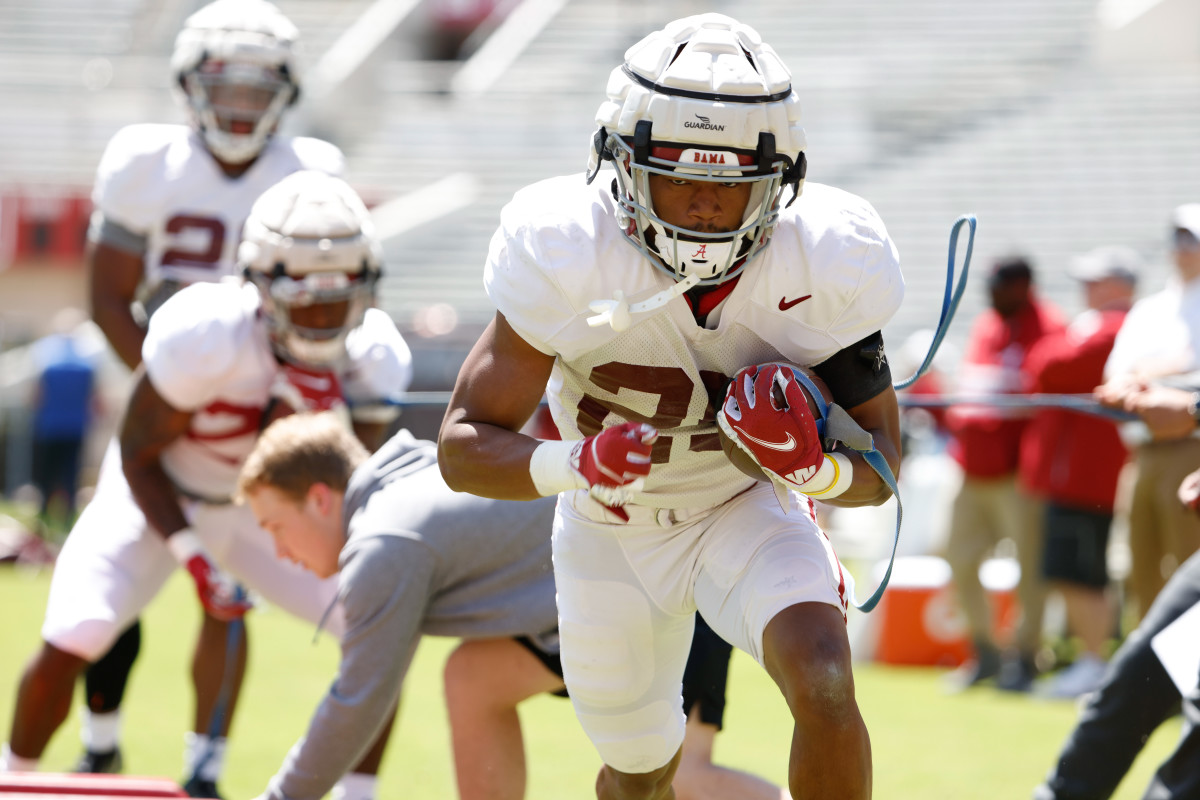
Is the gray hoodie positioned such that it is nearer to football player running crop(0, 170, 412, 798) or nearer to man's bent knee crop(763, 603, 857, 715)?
football player running crop(0, 170, 412, 798)

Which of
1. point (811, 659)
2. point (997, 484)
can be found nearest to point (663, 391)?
point (811, 659)

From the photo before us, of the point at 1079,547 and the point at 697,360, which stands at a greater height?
the point at 697,360

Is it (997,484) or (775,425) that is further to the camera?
(997,484)

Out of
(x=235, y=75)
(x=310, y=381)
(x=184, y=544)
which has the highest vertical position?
(x=235, y=75)

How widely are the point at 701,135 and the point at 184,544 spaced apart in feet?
6.35

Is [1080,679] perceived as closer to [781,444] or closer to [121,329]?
[121,329]

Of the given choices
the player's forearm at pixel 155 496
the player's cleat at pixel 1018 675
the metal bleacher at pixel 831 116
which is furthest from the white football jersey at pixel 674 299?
the metal bleacher at pixel 831 116

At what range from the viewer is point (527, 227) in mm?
2510

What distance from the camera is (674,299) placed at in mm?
2527

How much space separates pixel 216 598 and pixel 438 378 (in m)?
7.19

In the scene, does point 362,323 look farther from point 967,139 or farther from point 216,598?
point 967,139

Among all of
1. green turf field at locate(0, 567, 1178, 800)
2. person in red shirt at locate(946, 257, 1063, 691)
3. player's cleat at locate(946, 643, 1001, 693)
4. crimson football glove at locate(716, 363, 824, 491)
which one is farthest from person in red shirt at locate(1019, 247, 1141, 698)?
crimson football glove at locate(716, 363, 824, 491)

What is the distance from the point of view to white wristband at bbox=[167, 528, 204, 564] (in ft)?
12.1

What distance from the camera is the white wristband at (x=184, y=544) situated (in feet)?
12.1
